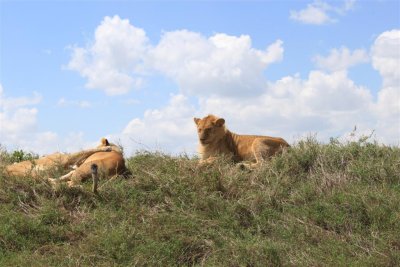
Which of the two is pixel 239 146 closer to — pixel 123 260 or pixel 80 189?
pixel 80 189

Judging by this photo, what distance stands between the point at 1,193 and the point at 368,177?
5851 mm

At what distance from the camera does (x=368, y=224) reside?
A: 372 inches

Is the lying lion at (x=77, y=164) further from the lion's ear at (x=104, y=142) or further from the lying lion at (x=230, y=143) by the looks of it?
the lying lion at (x=230, y=143)

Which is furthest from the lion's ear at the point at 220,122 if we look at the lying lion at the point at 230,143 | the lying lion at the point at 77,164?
the lying lion at the point at 77,164

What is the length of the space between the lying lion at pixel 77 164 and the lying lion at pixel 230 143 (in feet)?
6.86

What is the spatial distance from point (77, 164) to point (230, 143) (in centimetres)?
343

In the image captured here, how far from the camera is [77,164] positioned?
460 inches

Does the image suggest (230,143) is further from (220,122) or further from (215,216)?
(215,216)

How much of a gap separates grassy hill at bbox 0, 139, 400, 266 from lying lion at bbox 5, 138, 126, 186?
27cm

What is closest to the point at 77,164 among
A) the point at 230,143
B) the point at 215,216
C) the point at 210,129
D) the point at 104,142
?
the point at 104,142

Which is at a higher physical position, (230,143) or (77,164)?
(230,143)

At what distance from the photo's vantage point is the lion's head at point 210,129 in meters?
13.3

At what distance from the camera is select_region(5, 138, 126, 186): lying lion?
10.9 meters

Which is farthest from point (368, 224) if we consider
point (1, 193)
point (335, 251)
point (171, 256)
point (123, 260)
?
point (1, 193)
